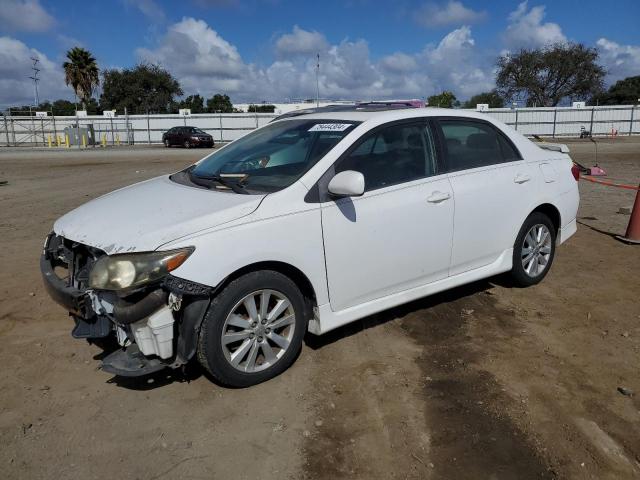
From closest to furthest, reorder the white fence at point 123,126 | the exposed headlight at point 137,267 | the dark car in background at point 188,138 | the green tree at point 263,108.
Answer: the exposed headlight at point 137,267
the dark car in background at point 188,138
the white fence at point 123,126
the green tree at point 263,108

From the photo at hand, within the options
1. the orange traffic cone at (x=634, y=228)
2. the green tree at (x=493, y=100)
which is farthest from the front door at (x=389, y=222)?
the green tree at (x=493, y=100)

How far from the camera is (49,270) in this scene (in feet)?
12.4

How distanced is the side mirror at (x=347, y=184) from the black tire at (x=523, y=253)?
2.15 meters

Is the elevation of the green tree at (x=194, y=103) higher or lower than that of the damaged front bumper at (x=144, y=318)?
higher

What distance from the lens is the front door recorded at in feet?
11.9

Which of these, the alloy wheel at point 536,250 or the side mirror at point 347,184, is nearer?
the side mirror at point 347,184

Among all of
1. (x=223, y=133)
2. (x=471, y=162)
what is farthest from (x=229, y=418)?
(x=223, y=133)

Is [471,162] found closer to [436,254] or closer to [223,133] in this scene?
[436,254]

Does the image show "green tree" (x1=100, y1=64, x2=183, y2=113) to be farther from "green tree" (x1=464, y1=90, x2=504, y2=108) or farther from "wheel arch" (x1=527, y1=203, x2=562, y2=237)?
"wheel arch" (x1=527, y1=203, x2=562, y2=237)

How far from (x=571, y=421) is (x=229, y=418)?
78.2 inches

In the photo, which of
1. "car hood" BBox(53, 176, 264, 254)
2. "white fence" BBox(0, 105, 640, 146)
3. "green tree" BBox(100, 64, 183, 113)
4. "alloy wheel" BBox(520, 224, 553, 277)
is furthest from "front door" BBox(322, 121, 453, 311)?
"green tree" BBox(100, 64, 183, 113)

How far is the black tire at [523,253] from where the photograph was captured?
4914 millimetres

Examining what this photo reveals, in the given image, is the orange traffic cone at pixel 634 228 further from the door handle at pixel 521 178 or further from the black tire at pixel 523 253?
→ the door handle at pixel 521 178

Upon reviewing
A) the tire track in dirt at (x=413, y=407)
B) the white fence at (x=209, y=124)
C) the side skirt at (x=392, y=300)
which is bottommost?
the tire track in dirt at (x=413, y=407)
